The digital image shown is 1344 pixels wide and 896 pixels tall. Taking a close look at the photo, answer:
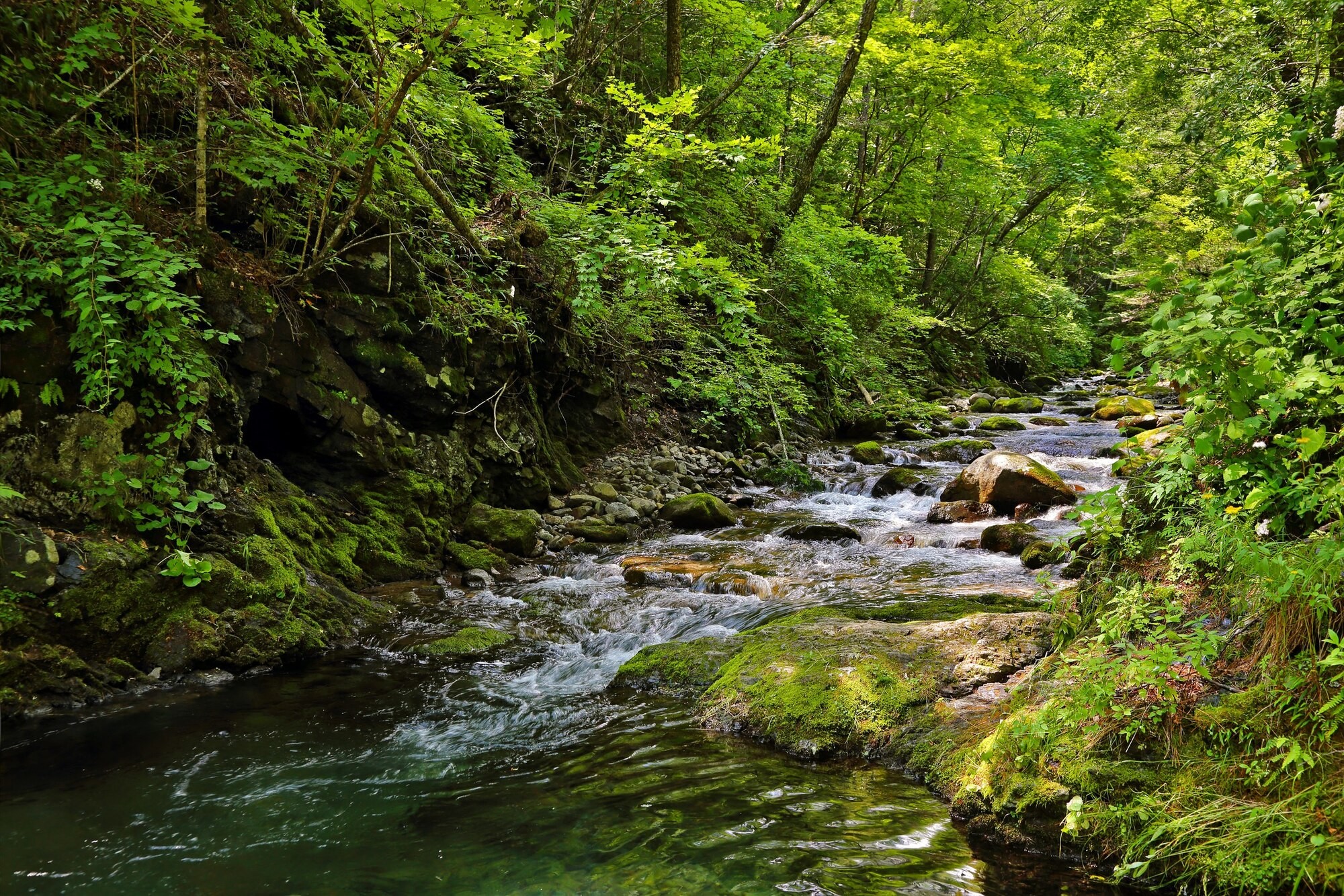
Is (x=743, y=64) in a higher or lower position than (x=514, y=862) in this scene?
higher

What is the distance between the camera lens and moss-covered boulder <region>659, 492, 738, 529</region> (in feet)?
34.3

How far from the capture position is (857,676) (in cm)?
436

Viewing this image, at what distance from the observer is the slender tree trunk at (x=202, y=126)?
5645 millimetres

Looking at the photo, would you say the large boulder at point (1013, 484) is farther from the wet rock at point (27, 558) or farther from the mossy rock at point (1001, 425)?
the wet rock at point (27, 558)

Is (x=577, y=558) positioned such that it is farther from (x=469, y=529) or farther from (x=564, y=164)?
(x=564, y=164)

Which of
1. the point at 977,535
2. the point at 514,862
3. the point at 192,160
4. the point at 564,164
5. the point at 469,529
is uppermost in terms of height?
the point at 564,164

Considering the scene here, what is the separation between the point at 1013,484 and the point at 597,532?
5.77m

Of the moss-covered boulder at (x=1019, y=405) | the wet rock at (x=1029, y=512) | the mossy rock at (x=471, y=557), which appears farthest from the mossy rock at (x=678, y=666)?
the moss-covered boulder at (x=1019, y=405)

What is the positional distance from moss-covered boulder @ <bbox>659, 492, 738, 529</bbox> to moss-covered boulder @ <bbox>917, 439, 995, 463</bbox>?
598 centimetres

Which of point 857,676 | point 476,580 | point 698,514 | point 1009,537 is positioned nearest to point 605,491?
point 698,514

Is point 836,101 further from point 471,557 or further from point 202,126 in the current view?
point 202,126

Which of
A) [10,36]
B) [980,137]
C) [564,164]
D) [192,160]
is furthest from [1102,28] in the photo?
[10,36]

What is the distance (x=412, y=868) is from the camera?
9.88 feet

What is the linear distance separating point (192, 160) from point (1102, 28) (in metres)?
14.1
